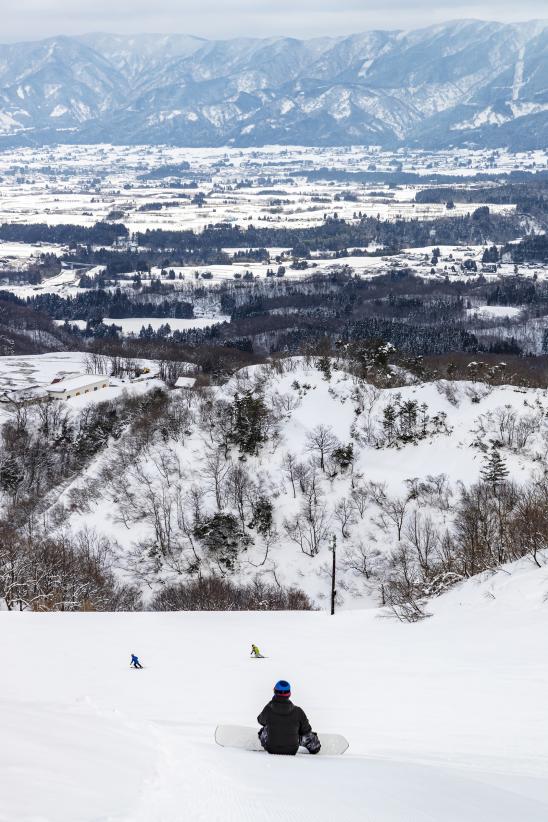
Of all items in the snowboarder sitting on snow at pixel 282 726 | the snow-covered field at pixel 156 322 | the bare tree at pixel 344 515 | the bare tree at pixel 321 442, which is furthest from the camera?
A: the snow-covered field at pixel 156 322

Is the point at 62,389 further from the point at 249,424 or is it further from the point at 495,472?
the point at 495,472

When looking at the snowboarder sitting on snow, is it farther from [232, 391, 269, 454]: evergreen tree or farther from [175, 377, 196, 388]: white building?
[175, 377, 196, 388]: white building

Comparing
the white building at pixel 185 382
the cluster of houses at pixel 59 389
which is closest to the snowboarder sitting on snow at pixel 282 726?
the cluster of houses at pixel 59 389

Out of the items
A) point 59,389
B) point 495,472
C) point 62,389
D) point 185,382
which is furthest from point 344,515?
point 59,389

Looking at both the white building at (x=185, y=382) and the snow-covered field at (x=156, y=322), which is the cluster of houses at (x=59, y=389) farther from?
the snow-covered field at (x=156, y=322)

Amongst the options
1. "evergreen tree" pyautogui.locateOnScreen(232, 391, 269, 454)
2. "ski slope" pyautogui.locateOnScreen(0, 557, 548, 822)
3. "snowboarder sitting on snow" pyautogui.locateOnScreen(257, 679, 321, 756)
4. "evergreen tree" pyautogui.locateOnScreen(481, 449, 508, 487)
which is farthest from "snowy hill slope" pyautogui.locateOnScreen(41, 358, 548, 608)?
"snowboarder sitting on snow" pyautogui.locateOnScreen(257, 679, 321, 756)
